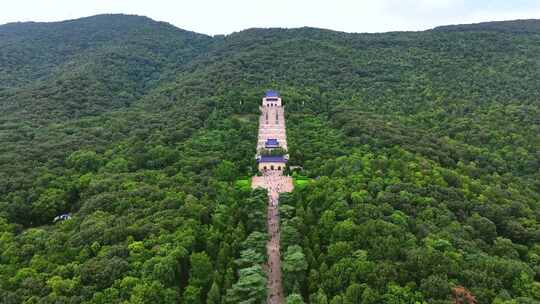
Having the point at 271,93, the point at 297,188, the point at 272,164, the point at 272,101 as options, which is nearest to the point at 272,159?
the point at 272,164

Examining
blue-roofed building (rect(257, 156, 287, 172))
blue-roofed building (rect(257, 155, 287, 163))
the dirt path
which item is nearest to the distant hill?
blue-roofed building (rect(257, 155, 287, 163))

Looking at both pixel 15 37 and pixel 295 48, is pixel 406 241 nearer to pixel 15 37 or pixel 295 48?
pixel 295 48

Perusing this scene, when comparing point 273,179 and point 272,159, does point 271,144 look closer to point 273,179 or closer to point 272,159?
point 272,159

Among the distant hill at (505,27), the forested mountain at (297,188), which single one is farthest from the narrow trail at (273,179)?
the distant hill at (505,27)

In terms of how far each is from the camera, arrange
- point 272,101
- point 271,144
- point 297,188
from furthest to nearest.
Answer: point 272,101 < point 271,144 < point 297,188

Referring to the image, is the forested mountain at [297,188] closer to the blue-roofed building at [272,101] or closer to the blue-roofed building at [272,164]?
the blue-roofed building at [272,101]

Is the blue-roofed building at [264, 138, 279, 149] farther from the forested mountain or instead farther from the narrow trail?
the forested mountain

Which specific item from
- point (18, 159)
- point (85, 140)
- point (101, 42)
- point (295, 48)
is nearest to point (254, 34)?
point (295, 48)
